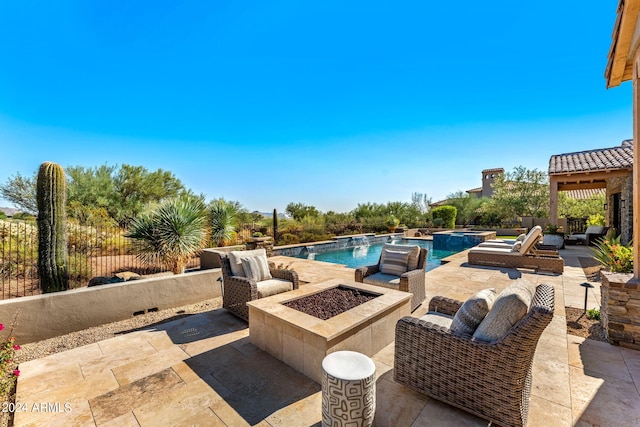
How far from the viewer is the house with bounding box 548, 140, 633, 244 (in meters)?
8.69

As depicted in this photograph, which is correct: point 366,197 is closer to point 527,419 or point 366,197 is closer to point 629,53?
point 629,53

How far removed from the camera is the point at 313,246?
41.0ft

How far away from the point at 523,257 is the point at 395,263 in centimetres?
481

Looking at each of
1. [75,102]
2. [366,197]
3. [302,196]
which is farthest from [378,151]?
[75,102]

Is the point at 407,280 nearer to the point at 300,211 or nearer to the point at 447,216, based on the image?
the point at 300,211

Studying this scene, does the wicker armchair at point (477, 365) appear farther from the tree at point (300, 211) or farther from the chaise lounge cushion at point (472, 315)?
the tree at point (300, 211)

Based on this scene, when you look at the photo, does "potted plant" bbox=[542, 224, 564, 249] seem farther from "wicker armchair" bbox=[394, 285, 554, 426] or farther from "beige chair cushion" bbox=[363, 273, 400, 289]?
"wicker armchair" bbox=[394, 285, 554, 426]

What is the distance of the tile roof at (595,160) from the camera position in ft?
30.4

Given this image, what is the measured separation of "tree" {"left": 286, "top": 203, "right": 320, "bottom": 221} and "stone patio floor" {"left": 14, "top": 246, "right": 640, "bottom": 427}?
47.4 ft

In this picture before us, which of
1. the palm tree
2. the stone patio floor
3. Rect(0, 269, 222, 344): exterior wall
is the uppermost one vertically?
the palm tree

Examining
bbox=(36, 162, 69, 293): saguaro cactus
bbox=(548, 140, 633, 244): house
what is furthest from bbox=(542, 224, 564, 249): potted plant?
bbox=(36, 162, 69, 293): saguaro cactus

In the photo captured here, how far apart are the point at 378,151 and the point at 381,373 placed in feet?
49.4

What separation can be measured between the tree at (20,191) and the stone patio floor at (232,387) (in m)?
17.0

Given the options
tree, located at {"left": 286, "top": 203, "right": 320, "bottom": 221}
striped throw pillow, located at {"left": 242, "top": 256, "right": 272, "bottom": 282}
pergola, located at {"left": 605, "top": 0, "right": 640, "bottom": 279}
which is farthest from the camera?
tree, located at {"left": 286, "top": 203, "right": 320, "bottom": 221}
